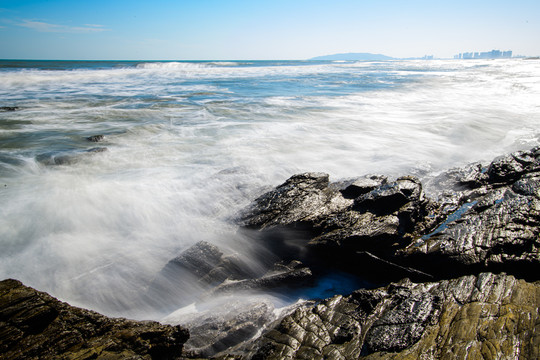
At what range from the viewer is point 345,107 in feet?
60.1

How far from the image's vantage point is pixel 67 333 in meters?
2.81

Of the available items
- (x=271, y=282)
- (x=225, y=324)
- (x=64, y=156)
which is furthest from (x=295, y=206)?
(x=64, y=156)

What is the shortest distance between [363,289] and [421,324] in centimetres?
82

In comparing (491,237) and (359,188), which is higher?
(359,188)

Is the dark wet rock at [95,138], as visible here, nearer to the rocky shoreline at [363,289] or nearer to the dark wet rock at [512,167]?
the rocky shoreline at [363,289]

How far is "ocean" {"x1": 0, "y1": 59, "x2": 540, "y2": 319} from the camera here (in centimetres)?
527

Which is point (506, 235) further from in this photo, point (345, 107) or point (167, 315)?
point (345, 107)

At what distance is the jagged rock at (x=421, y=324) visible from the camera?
2732 millimetres

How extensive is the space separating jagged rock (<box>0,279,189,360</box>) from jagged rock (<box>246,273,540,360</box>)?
99 centimetres

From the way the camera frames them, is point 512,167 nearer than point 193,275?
No

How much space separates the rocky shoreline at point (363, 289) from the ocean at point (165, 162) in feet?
2.63

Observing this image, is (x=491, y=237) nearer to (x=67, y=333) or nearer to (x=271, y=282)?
(x=271, y=282)

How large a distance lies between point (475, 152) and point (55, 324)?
38.8ft

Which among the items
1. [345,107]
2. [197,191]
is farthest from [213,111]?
[197,191]
